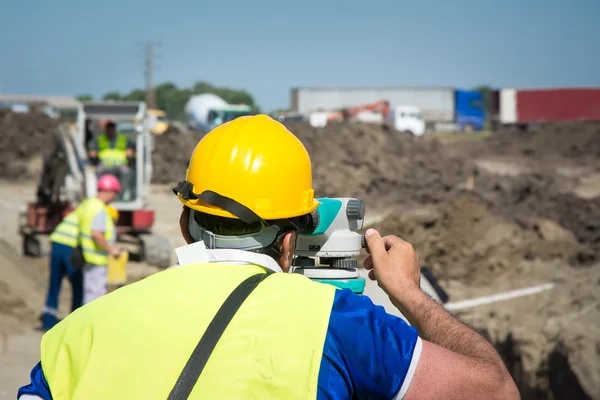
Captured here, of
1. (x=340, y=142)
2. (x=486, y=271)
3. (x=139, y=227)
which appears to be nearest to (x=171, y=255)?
(x=139, y=227)

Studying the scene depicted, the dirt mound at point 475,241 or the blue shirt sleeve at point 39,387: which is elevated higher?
the blue shirt sleeve at point 39,387

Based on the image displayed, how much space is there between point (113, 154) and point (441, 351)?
11569 mm

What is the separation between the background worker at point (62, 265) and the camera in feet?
25.6

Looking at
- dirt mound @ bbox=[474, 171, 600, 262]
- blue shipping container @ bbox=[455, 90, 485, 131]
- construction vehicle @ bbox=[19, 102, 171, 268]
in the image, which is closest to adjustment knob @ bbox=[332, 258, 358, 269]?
dirt mound @ bbox=[474, 171, 600, 262]

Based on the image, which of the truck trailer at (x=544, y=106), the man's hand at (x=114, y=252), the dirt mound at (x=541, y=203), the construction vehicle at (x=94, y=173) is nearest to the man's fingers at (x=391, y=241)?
the man's hand at (x=114, y=252)

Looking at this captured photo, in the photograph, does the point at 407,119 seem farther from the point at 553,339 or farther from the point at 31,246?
the point at 553,339

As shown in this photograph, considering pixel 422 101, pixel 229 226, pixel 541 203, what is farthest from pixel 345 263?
pixel 422 101

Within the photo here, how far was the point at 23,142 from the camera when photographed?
106 feet

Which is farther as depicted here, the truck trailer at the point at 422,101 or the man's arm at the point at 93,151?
the truck trailer at the point at 422,101

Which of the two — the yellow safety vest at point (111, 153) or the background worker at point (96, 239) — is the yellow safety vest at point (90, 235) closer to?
the background worker at point (96, 239)

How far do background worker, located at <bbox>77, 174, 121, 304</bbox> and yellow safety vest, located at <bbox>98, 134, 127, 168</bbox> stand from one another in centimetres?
492

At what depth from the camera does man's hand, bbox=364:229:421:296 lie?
175 centimetres

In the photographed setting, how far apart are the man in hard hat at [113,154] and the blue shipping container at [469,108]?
43.1 m

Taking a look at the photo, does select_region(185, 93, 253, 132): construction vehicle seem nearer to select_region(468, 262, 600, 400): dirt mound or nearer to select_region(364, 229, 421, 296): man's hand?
select_region(468, 262, 600, 400): dirt mound
